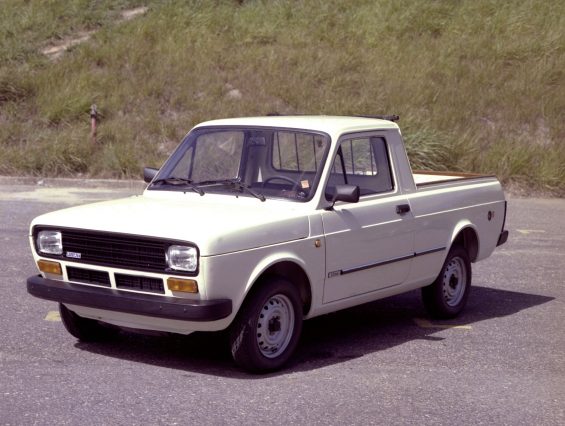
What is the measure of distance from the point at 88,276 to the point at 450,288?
330 cm

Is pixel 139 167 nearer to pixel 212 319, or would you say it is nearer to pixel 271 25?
pixel 271 25

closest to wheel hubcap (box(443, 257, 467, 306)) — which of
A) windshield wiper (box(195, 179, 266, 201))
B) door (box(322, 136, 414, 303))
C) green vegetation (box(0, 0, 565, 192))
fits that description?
door (box(322, 136, 414, 303))

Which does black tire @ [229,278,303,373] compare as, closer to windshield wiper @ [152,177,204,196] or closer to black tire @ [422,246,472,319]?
windshield wiper @ [152,177,204,196]

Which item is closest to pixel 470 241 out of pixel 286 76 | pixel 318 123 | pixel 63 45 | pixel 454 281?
pixel 454 281

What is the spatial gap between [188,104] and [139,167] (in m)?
3.26

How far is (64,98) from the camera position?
20.8m

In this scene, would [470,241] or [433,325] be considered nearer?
[433,325]

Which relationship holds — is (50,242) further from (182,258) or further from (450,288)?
(450,288)

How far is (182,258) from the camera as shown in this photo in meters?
6.35

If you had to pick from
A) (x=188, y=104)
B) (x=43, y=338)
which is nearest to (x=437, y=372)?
(x=43, y=338)

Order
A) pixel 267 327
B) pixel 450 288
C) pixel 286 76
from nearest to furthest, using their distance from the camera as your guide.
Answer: pixel 267 327, pixel 450 288, pixel 286 76

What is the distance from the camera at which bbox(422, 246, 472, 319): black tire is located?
8516mm

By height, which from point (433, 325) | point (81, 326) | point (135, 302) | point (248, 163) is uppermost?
point (248, 163)

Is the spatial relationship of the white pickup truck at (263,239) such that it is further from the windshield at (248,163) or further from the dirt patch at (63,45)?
the dirt patch at (63,45)
